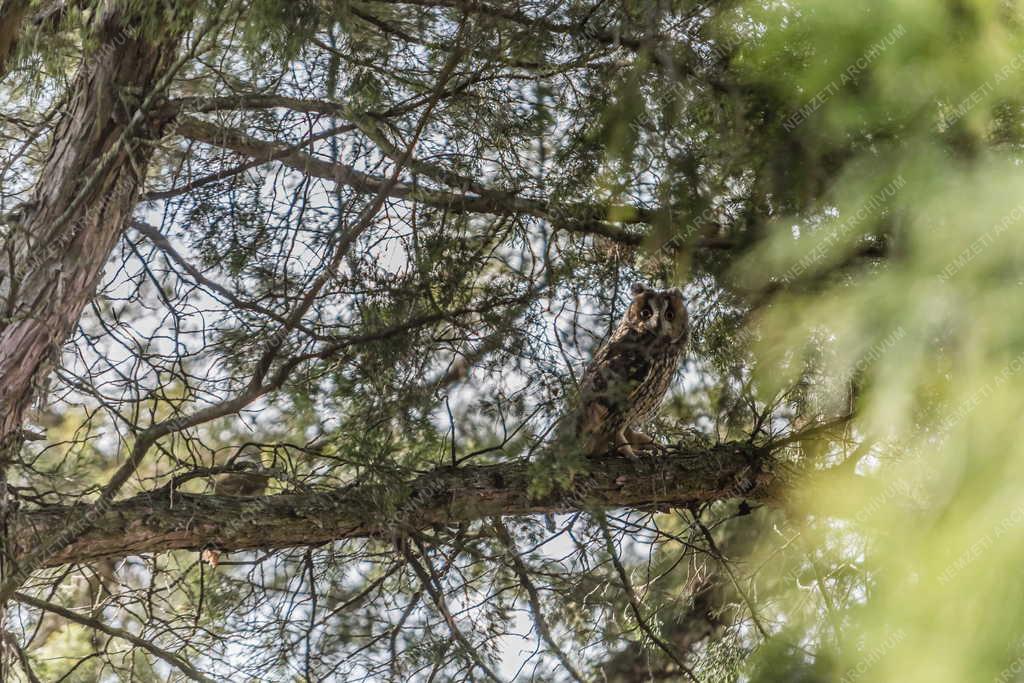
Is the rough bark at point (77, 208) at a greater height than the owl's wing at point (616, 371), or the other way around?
the rough bark at point (77, 208)

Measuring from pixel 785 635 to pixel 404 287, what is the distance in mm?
1837

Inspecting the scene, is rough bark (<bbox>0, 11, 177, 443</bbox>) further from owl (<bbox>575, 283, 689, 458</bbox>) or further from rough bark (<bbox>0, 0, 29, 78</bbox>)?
owl (<bbox>575, 283, 689, 458</bbox>)

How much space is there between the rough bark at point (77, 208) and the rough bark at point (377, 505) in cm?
48

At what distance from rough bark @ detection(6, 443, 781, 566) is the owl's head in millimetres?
445

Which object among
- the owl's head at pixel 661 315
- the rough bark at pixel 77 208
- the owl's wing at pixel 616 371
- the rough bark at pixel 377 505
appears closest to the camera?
the rough bark at pixel 377 505

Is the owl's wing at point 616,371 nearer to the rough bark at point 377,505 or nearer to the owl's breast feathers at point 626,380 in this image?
the owl's breast feathers at point 626,380

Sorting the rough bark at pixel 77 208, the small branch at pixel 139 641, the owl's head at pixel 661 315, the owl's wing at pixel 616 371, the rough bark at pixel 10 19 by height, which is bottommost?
the small branch at pixel 139 641

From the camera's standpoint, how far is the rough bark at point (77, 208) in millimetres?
3252

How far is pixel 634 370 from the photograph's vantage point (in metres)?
3.56

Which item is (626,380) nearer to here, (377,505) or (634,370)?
(634,370)

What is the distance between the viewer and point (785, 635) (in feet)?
7.29

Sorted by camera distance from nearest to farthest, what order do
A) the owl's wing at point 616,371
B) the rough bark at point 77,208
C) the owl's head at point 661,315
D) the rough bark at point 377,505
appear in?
the rough bark at point 377,505
the rough bark at point 77,208
the owl's wing at point 616,371
the owl's head at point 661,315

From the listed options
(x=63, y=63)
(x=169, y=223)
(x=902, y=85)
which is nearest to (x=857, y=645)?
(x=902, y=85)

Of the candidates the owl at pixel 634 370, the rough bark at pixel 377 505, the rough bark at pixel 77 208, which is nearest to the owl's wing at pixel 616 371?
the owl at pixel 634 370
